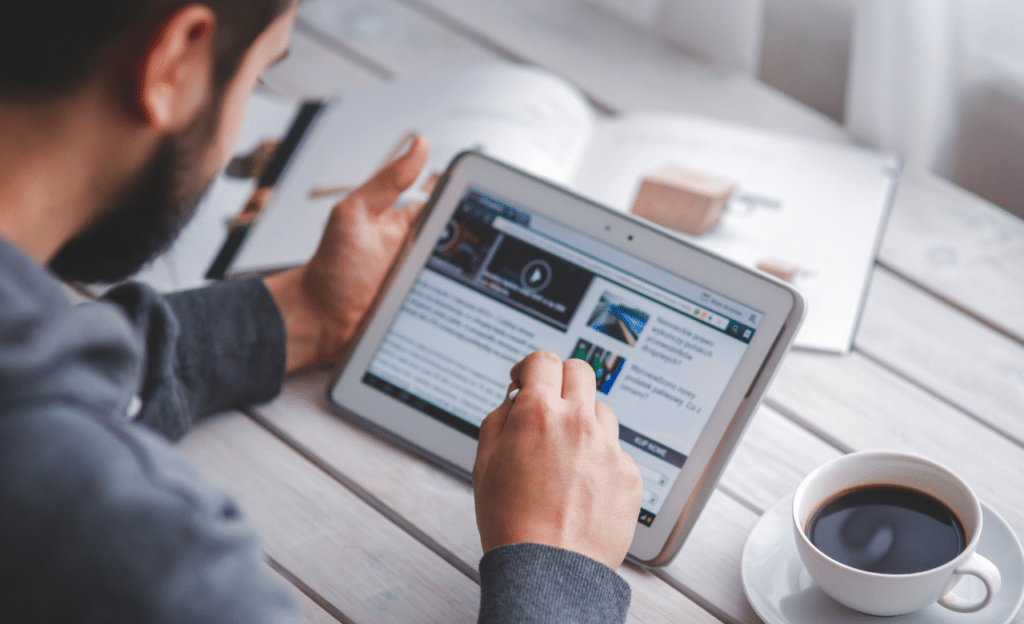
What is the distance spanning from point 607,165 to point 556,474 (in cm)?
47

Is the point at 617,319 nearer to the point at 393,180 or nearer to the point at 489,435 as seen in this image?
the point at 489,435

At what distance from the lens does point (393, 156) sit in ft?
2.92

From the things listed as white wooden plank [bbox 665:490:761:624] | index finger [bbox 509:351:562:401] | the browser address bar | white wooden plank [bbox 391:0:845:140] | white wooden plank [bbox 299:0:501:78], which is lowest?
white wooden plank [bbox 665:490:761:624]

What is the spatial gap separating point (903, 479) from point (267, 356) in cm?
50

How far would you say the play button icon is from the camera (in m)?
0.66

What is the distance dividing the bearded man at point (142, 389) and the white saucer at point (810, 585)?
107mm

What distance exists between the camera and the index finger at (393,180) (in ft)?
2.49

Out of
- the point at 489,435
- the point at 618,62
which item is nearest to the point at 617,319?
the point at 489,435

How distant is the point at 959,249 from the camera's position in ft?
2.76

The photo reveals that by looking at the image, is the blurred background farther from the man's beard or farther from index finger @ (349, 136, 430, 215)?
the man's beard

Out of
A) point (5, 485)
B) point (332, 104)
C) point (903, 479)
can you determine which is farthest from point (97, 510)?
point (332, 104)

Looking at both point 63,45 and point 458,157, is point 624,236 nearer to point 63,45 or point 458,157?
point 458,157

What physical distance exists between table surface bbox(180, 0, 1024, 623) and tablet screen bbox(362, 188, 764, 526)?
2.5 inches

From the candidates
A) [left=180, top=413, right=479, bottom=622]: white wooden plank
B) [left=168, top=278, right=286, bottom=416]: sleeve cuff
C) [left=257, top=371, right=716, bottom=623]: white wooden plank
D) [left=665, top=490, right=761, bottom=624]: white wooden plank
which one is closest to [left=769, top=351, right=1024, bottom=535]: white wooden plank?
[left=665, top=490, right=761, bottom=624]: white wooden plank
